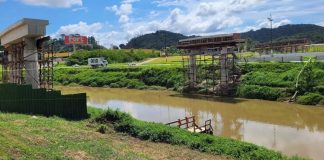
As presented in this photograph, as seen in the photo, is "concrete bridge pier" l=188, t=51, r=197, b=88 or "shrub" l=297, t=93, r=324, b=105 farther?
"concrete bridge pier" l=188, t=51, r=197, b=88

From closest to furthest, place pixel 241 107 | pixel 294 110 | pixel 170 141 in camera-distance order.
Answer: pixel 170 141 → pixel 294 110 → pixel 241 107

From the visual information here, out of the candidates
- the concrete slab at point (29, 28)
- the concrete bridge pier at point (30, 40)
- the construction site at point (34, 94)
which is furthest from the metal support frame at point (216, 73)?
the concrete slab at point (29, 28)

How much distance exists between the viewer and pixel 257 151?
20469 mm

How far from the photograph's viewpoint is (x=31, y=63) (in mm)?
30438

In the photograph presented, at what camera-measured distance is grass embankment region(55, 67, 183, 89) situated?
62531 mm

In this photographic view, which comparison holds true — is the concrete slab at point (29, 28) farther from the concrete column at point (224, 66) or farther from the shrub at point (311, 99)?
the shrub at point (311, 99)

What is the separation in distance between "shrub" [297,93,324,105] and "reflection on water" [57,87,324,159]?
4.17 feet

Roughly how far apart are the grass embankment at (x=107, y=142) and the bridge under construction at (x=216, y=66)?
26.2 meters

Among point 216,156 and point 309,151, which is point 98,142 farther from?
point 309,151

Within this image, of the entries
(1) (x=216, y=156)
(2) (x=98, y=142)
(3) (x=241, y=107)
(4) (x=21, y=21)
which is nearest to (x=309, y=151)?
(1) (x=216, y=156)

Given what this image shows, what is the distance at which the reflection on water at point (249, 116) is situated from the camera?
27663 mm

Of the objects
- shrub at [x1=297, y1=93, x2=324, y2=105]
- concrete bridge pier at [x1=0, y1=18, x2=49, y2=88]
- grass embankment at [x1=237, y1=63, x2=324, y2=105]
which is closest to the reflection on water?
shrub at [x1=297, y1=93, x2=324, y2=105]

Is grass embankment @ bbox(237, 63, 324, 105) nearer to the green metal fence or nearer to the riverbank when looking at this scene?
the riverbank

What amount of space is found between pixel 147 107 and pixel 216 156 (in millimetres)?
25817
